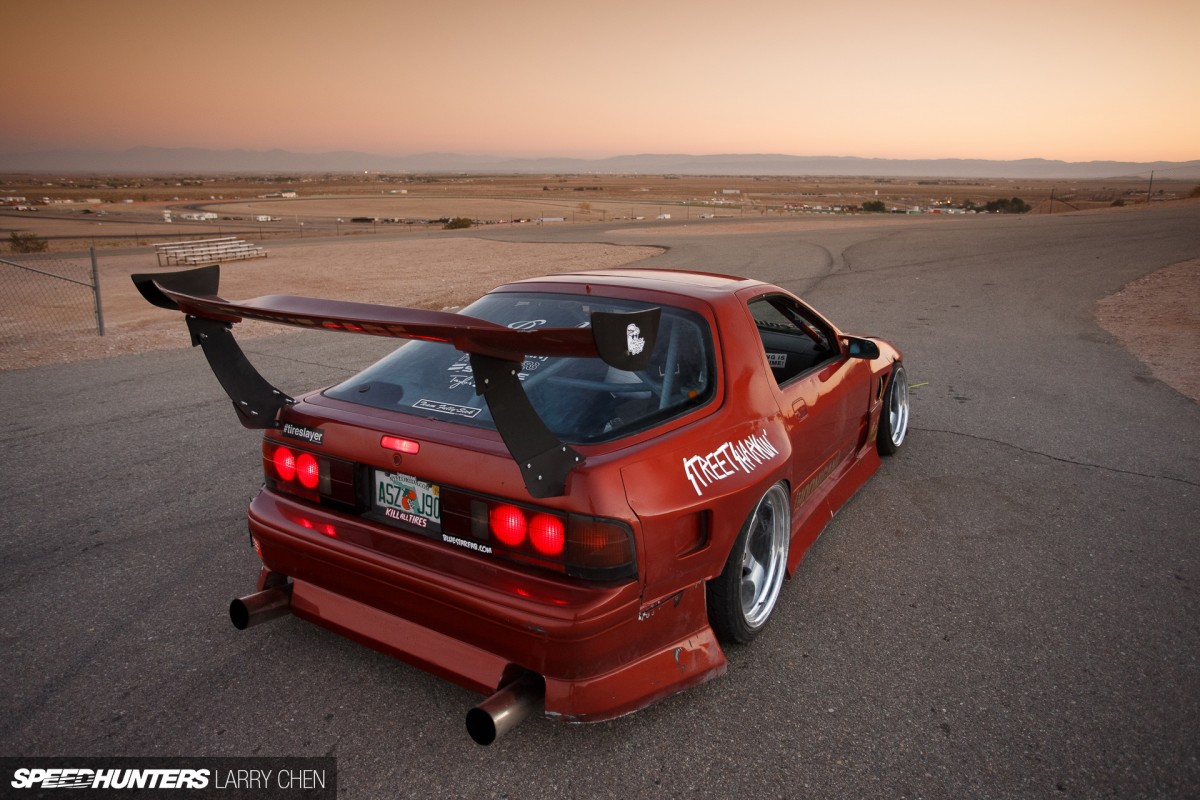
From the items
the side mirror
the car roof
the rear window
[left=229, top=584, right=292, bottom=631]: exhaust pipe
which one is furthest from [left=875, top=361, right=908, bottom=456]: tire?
[left=229, top=584, right=292, bottom=631]: exhaust pipe

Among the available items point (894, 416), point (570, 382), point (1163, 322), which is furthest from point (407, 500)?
point (1163, 322)

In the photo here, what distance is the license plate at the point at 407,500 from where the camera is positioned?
2.46 metres

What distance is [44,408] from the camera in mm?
6070

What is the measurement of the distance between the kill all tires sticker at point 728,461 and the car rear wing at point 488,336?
47 centimetres

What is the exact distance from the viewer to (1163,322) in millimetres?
10102

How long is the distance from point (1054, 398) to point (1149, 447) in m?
1.28

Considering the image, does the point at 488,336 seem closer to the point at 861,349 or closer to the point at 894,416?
the point at 861,349

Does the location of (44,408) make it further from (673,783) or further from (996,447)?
(996,447)

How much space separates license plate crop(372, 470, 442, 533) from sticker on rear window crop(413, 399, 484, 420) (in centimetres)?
27

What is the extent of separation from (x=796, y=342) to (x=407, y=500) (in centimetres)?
265

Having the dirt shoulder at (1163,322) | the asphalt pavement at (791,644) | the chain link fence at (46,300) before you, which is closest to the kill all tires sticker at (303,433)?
the asphalt pavement at (791,644)

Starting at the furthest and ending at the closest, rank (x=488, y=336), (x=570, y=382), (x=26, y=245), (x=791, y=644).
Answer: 1. (x=26, y=245)
2. (x=791, y=644)
3. (x=570, y=382)
4. (x=488, y=336)

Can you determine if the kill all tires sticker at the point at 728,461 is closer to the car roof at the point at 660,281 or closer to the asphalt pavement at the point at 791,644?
the car roof at the point at 660,281

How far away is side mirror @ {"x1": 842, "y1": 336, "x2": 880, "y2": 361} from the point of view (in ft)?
13.0
